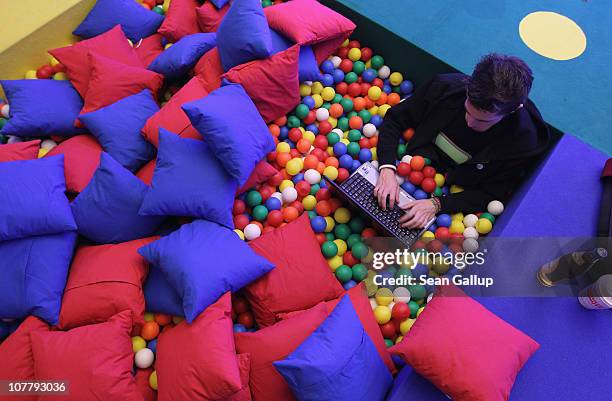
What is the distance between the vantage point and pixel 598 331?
153 cm

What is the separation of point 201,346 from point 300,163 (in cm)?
98

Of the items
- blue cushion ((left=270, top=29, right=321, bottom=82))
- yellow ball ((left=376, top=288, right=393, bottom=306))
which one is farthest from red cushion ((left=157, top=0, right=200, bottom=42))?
yellow ball ((left=376, top=288, right=393, bottom=306))

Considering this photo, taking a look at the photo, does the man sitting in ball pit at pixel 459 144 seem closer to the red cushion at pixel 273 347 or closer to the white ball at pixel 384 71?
the white ball at pixel 384 71

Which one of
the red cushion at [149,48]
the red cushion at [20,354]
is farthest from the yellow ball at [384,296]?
the red cushion at [149,48]

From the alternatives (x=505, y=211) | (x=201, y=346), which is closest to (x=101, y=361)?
(x=201, y=346)

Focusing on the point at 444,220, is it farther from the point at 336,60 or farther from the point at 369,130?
the point at 336,60

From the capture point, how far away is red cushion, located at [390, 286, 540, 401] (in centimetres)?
134

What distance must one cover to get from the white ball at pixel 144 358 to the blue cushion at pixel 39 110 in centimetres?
112

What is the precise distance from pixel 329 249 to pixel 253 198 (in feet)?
1.35

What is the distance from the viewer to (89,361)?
56.5 inches

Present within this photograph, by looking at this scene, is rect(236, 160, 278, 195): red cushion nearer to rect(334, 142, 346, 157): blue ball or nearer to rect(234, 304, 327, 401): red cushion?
rect(334, 142, 346, 157): blue ball

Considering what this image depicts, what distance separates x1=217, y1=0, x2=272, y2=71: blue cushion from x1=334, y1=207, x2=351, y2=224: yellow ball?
30.0 inches

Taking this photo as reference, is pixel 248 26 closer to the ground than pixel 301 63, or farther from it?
farther from it

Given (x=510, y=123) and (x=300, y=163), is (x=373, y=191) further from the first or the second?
(x=510, y=123)
